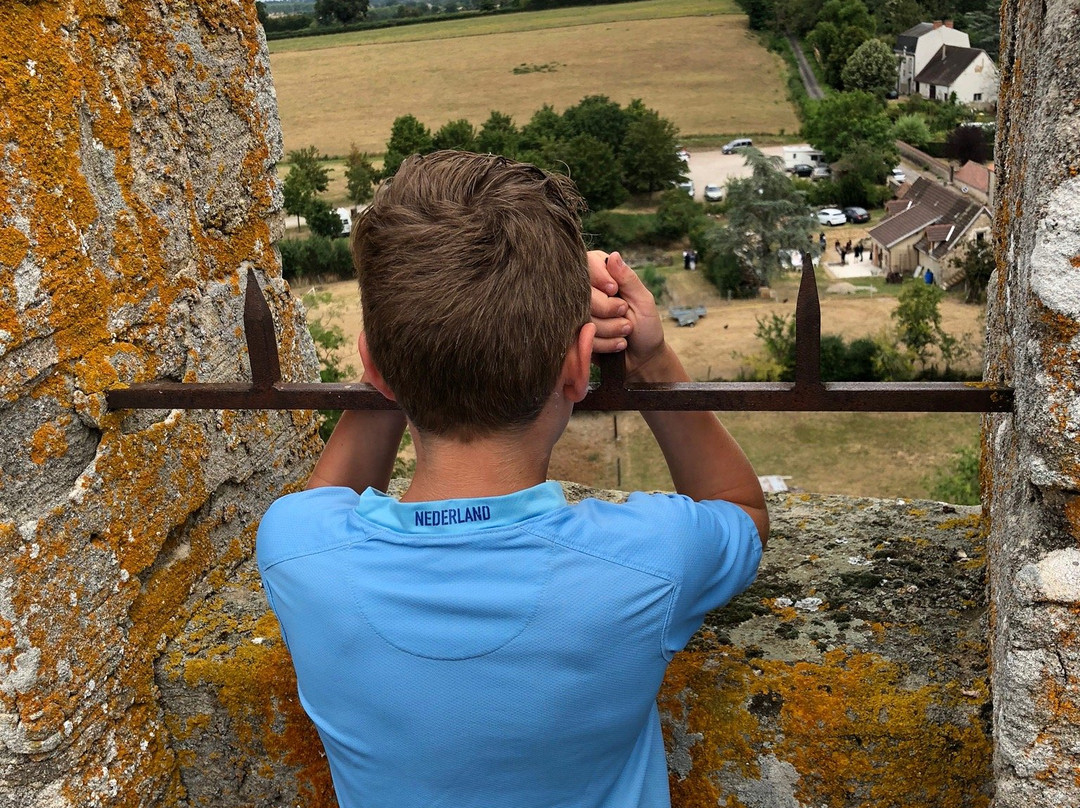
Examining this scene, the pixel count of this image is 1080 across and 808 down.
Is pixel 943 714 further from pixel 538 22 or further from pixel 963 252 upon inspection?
pixel 538 22

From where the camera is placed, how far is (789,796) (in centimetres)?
206

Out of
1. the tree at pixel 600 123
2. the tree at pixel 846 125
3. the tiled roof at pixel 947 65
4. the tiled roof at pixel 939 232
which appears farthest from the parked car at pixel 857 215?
the tiled roof at pixel 947 65

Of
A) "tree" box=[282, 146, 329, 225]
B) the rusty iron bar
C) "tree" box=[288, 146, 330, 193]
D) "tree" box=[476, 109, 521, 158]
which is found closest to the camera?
the rusty iron bar

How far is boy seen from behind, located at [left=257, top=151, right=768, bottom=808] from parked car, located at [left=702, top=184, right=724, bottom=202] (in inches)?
1900

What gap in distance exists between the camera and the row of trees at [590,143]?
46781 mm

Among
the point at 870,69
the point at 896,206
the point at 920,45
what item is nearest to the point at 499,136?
the point at 896,206

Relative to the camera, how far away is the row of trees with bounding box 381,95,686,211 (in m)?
46.8

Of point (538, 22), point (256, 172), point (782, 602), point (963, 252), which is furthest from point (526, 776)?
point (538, 22)

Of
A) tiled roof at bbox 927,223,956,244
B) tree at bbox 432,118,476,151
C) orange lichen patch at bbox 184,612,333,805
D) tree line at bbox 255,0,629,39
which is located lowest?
tiled roof at bbox 927,223,956,244

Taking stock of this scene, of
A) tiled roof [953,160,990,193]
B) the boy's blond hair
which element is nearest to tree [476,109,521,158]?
tiled roof [953,160,990,193]

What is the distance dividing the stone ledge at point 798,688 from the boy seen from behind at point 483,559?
1.85 ft

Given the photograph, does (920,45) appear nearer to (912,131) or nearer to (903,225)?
(912,131)

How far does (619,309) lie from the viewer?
182 centimetres

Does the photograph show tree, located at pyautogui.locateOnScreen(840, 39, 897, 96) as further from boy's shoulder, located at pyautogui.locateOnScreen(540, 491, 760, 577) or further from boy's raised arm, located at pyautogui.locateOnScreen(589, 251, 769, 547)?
boy's shoulder, located at pyautogui.locateOnScreen(540, 491, 760, 577)
